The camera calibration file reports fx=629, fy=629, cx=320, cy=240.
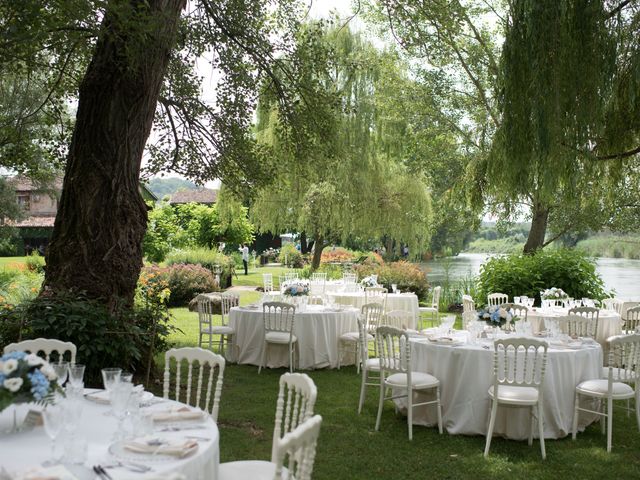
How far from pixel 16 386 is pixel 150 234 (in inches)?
830

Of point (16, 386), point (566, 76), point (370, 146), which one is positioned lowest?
point (16, 386)

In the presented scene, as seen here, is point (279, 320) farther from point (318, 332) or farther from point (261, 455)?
point (261, 455)

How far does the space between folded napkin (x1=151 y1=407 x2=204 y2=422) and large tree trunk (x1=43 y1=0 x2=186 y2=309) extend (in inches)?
154

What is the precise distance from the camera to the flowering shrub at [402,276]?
1794cm

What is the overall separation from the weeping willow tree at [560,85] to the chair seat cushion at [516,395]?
192 cm

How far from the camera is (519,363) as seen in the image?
6.07 m

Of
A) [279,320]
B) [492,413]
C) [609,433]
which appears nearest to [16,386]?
[492,413]

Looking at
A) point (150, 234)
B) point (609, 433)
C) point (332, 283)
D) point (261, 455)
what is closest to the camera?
point (261, 455)

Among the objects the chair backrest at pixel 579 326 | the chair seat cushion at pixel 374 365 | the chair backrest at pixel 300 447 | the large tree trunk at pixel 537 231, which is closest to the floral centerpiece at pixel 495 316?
the chair backrest at pixel 579 326

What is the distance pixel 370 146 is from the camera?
19.4m

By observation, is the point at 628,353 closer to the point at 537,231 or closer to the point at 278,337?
the point at 278,337

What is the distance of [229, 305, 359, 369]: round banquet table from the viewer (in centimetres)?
948

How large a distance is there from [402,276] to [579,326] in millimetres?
9462

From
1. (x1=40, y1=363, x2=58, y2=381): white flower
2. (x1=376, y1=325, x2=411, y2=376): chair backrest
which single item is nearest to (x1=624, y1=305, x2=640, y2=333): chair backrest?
(x1=376, y1=325, x2=411, y2=376): chair backrest
